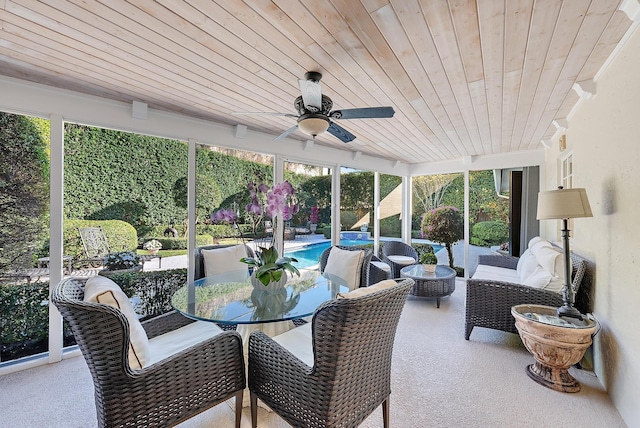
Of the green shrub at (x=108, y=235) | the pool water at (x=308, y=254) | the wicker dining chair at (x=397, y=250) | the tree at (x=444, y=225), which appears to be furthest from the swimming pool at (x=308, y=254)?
the green shrub at (x=108, y=235)

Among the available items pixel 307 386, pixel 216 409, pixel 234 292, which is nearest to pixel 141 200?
pixel 234 292

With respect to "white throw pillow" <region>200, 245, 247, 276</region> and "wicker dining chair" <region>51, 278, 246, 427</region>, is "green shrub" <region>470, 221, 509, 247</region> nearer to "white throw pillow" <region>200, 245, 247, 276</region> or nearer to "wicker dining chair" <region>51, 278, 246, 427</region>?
"white throw pillow" <region>200, 245, 247, 276</region>

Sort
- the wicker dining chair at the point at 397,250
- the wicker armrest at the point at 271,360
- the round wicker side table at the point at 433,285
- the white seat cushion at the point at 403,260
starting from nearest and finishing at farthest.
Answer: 1. the wicker armrest at the point at 271,360
2. the round wicker side table at the point at 433,285
3. the white seat cushion at the point at 403,260
4. the wicker dining chair at the point at 397,250

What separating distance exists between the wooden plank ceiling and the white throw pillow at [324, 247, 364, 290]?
1583 mm

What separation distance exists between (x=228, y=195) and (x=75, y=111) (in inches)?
64.6

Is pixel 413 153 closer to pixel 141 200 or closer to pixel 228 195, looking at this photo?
pixel 228 195

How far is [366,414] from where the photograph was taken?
1526mm

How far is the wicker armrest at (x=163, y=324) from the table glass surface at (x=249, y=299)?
153mm

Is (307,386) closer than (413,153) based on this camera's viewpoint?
Yes

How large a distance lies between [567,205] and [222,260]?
3151 millimetres

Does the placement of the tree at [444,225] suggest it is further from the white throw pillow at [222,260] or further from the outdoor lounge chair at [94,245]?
the outdoor lounge chair at [94,245]

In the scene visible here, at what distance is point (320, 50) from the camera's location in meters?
1.84

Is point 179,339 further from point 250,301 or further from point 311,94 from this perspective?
point 311,94

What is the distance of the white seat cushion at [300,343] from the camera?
5.63 ft
